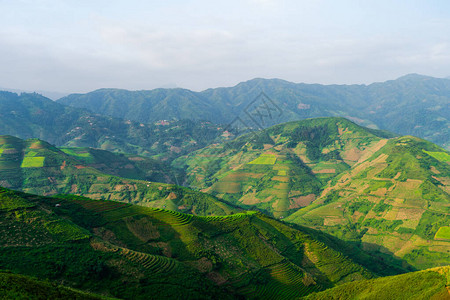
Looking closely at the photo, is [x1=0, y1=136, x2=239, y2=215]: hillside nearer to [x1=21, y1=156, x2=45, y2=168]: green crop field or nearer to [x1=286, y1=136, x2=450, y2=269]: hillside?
[x1=21, y1=156, x2=45, y2=168]: green crop field

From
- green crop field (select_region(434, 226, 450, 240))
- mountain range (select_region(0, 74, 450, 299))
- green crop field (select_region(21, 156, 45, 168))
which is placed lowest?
green crop field (select_region(434, 226, 450, 240))

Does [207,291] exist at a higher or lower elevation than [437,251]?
higher

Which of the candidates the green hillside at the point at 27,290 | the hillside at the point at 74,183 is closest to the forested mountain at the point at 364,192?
the hillside at the point at 74,183

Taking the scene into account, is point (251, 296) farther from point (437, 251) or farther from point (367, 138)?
point (367, 138)

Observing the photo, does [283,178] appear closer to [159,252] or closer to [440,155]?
[440,155]

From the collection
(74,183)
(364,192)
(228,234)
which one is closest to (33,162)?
(74,183)

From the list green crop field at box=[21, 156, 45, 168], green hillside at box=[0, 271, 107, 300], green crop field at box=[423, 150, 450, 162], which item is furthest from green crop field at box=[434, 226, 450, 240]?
green crop field at box=[21, 156, 45, 168]

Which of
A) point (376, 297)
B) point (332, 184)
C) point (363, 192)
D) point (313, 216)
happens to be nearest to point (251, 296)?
point (376, 297)
